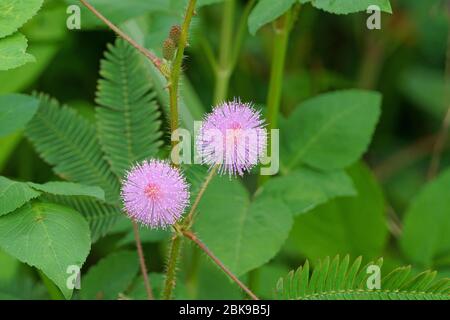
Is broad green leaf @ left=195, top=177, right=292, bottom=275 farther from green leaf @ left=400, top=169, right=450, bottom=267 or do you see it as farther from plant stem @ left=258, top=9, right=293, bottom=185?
green leaf @ left=400, top=169, right=450, bottom=267

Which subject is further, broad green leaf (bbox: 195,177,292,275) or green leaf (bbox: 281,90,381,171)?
green leaf (bbox: 281,90,381,171)

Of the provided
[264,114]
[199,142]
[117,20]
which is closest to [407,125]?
[264,114]

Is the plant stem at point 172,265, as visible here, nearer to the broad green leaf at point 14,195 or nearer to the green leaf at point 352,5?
the broad green leaf at point 14,195

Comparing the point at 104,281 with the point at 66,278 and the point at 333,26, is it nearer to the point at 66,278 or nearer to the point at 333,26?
the point at 66,278

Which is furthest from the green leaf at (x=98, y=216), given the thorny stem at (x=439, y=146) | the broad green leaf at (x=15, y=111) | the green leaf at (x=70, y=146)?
the thorny stem at (x=439, y=146)

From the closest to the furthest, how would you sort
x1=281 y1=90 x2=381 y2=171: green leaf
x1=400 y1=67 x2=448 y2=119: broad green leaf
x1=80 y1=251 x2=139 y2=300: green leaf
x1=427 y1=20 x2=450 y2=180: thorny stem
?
x1=80 y1=251 x2=139 y2=300: green leaf < x1=281 y1=90 x2=381 y2=171: green leaf < x1=427 y1=20 x2=450 y2=180: thorny stem < x1=400 y1=67 x2=448 y2=119: broad green leaf

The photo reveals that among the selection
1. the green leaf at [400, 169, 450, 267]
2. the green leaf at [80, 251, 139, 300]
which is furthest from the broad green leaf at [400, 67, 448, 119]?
the green leaf at [80, 251, 139, 300]
